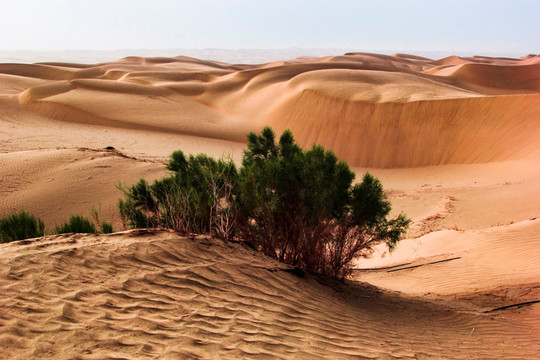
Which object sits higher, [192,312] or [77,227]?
[192,312]

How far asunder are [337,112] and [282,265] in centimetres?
2072

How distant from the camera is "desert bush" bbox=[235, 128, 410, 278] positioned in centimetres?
686

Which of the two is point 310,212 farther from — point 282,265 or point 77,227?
point 77,227

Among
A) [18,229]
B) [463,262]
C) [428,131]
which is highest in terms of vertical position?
[428,131]

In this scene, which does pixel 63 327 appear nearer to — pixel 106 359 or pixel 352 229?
pixel 106 359

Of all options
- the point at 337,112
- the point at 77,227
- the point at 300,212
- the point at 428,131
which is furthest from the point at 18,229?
the point at 337,112

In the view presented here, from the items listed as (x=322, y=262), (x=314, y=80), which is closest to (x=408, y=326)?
(x=322, y=262)

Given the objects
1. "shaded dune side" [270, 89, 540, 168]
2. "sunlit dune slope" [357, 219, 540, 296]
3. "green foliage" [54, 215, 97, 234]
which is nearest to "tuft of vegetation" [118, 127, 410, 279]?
"green foliage" [54, 215, 97, 234]

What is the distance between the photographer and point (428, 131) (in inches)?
874

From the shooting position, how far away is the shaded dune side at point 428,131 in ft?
65.9

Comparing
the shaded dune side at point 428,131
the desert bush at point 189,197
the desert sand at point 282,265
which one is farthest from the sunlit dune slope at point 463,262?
the shaded dune side at point 428,131

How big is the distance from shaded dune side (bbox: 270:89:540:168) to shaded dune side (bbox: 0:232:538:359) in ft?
54.0

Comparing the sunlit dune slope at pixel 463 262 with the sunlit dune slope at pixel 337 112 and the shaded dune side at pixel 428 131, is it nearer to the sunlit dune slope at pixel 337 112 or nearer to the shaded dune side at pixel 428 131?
the shaded dune side at pixel 428 131

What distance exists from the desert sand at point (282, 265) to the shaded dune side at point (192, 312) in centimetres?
2
